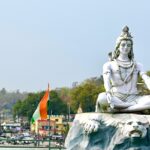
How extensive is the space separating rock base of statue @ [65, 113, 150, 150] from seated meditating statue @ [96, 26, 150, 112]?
0.96ft

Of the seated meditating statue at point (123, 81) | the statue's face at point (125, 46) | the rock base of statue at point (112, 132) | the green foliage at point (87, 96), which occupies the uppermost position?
the green foliage at point (87, 96)

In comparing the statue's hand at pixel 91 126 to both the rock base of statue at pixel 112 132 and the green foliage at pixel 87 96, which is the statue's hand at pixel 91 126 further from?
the green foliage at pixel 87 96

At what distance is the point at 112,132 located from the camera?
19.1 meters

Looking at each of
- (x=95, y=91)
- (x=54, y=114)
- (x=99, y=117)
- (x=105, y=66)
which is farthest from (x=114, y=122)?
(x=54, y=114)

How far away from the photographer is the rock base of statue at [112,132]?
18750 millimetres

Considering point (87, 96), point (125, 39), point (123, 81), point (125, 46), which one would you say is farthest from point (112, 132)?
point (87, 96)

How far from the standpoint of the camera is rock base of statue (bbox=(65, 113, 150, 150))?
18.8 m

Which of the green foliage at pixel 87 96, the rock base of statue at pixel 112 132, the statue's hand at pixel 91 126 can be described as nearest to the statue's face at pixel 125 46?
the rock base of statue at pixel 112 132

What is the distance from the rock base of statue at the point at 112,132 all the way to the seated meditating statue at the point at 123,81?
0.29 m

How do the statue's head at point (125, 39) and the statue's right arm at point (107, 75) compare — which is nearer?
the statue's right arm at point (107, 75)

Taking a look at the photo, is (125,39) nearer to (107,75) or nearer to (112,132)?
(107,75)

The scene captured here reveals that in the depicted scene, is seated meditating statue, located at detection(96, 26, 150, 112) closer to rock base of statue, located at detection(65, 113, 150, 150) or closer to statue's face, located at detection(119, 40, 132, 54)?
statue's face, located at detection(119, 40, 132, 54)

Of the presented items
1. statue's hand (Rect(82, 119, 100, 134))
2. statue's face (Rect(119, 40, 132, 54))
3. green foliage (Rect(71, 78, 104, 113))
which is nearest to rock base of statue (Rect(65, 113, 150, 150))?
statue's hand (Rect(82, 119, 100, 134))

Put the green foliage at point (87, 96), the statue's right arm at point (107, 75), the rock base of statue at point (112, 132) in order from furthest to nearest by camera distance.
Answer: the green foliage at point (87, 96), the statue's right arm at point (107, 75), the rock base of statue at point (112, 132)
